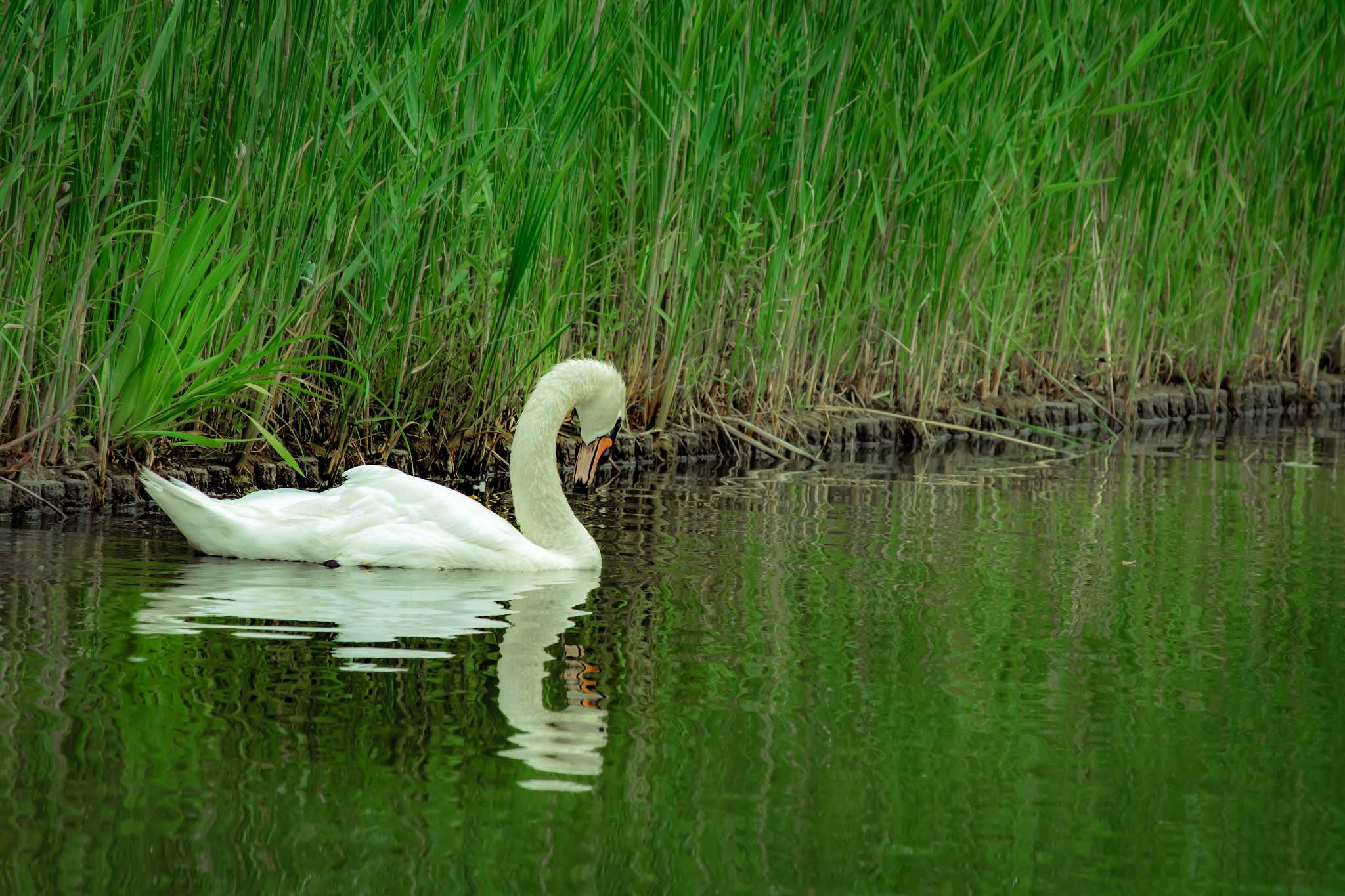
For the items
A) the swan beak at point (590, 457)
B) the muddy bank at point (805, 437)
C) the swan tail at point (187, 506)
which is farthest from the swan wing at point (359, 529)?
the muddy bank at point (805, 437)

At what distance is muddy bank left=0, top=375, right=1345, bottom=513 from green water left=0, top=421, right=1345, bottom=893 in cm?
23

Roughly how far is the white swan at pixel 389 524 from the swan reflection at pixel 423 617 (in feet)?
0.15

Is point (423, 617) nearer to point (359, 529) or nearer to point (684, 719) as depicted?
point (359, 529)

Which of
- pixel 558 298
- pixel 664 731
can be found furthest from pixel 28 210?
pixel 664 731

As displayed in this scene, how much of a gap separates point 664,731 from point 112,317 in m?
3.39

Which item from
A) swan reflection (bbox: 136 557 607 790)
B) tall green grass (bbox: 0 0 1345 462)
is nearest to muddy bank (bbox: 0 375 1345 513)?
tall green grass (bbox: 0 0 1345 462)

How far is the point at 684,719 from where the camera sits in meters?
3.68

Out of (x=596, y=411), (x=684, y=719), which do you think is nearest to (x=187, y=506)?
(x=596, y=411)

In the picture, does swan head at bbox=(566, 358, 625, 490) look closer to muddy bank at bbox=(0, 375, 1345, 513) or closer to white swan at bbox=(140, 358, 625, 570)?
white swan at bbox=(140, 358, 625, 570)

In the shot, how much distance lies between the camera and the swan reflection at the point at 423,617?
3.56 meters

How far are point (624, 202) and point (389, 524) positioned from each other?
2988 millimetres

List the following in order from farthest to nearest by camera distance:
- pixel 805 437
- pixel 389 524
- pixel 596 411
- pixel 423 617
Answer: pixel 805 437, pixel 596 411, pixel 389 524, pixel 423 617

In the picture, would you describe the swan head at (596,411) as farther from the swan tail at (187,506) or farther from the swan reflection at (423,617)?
the swan tail at (187,506)

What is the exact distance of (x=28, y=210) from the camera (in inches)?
225
